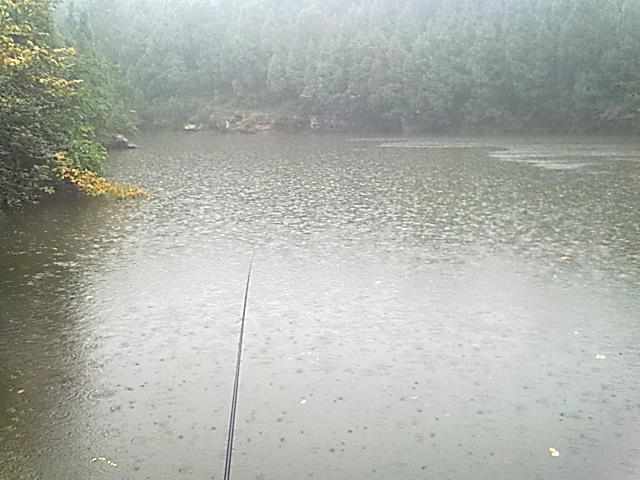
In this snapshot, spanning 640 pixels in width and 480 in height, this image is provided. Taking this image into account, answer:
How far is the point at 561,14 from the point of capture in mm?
58781

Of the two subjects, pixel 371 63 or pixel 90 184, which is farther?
pixel 371 63

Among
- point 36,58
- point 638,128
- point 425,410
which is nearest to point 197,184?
point 36,58

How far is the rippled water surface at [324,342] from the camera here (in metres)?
6.49

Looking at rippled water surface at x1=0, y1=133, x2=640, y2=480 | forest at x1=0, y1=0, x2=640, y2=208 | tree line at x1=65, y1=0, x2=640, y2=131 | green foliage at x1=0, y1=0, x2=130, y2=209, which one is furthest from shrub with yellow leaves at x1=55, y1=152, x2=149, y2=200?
tree line at x1=65, y1=0, x2=640, y2=131

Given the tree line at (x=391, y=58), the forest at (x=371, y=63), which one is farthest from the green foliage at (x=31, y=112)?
the tree line at (x=391, y=58)

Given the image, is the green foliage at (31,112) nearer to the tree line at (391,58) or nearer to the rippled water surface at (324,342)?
the rippled water surface at (324,342)

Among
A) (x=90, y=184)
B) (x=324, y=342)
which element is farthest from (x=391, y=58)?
(x=324, y=342)

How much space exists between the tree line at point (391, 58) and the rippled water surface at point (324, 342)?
39828 mm

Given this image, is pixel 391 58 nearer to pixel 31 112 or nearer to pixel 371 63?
pixel 371 63

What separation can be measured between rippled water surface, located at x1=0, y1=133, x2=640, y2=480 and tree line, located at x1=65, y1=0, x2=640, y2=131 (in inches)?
1568

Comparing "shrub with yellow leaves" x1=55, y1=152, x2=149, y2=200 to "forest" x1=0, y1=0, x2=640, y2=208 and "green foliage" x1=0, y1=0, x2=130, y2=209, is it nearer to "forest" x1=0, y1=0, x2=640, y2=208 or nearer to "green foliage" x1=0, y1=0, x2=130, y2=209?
"green foliage" x1=0, y1=0, x2=130, y2=209

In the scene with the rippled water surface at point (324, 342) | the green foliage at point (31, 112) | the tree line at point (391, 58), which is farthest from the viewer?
the tree line at point (391, 58)

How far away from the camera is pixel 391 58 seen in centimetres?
6500

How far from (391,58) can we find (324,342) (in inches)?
2311
